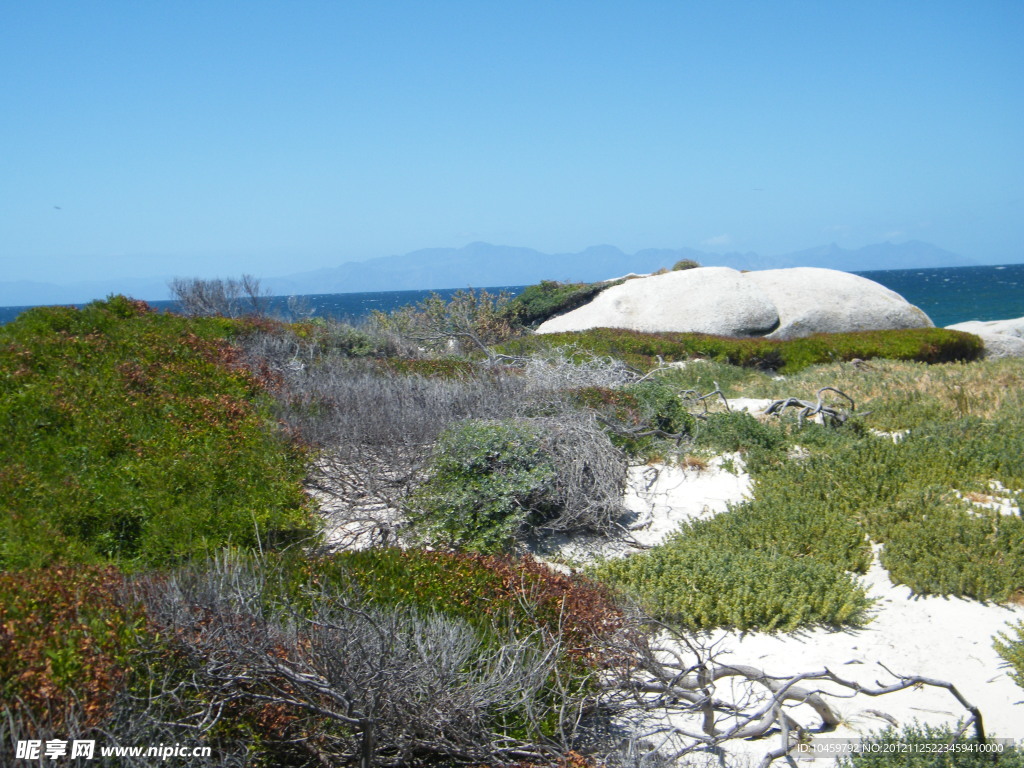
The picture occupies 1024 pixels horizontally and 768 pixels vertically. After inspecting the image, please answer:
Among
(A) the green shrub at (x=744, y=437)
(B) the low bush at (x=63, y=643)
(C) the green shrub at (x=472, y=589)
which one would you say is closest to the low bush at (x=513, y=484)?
(C) the green shrub at (x=472, y=589)

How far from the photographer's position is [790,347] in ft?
52.4

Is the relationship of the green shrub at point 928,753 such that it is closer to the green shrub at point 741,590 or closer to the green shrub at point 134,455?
the green shrub at point 741,590

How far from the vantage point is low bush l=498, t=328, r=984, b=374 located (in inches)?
609

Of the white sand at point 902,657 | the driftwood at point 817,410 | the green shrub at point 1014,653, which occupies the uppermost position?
the driftwood at point 817,410

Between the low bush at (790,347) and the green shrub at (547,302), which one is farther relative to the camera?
the green shrub at (547,302)

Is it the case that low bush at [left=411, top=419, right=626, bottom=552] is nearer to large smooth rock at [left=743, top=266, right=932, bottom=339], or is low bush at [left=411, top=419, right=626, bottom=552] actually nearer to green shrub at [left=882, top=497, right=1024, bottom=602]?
green shrub at [left=882, top=497, right=1024, bottom=602]

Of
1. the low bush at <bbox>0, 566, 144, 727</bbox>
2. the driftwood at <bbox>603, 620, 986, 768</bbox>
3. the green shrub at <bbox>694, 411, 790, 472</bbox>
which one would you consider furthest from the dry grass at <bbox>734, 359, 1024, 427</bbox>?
the low bush at <bbox>0, 566, 144, 727</bbox>

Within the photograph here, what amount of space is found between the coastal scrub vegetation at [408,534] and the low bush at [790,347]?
301cm

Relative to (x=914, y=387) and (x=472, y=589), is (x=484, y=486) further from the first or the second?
(x=914, y=387)

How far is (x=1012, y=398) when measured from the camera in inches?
378

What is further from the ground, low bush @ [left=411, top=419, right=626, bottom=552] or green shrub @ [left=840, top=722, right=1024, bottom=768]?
low bush @ [left=411, top=419, right=626, bottom=552]

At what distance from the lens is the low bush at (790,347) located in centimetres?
1547

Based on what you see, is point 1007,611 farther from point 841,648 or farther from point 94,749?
point 94,749

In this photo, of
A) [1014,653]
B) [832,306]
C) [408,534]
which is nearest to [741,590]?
[1014,653]
